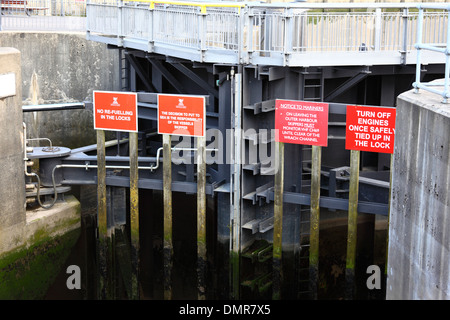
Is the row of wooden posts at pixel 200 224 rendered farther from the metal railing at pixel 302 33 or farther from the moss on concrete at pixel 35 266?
the metal railing at pixel 302 33

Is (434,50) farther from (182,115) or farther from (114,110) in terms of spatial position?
(114,110)

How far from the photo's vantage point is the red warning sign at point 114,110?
49.2 ft

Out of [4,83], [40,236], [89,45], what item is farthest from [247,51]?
[89,45]

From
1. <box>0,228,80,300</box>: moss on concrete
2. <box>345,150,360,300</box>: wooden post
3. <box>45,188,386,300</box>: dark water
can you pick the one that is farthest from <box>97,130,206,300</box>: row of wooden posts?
<box>345,150,360,300</box>: wooden post

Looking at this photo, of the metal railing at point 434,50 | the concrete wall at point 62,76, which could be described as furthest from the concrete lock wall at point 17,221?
the metal railing at point 434,50

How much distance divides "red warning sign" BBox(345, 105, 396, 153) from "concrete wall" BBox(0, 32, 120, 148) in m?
8.54

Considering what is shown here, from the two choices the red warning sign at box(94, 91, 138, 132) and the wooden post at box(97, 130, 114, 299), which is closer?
the red warning sign at box(94, 91, 138, 132)

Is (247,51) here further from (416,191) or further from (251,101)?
(416,191)

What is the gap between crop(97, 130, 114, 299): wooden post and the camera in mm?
15148

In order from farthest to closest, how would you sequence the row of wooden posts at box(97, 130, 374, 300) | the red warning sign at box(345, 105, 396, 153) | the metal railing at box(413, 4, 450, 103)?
the row of wooden posts at box(97, 130, 374, 300)
the red warning sign at box(345, 105, 396, 153)
the metal railing at box(413, 4, 450, 103)

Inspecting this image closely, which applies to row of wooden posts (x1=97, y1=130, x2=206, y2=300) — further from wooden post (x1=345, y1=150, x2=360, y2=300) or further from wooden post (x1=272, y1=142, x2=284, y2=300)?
wooden post (x1=345, y1=150, x2=360, y2=300)

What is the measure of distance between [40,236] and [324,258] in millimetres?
5675

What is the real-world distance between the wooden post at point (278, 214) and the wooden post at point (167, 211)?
6.69ft

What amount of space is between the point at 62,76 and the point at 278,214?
27.4 ft
